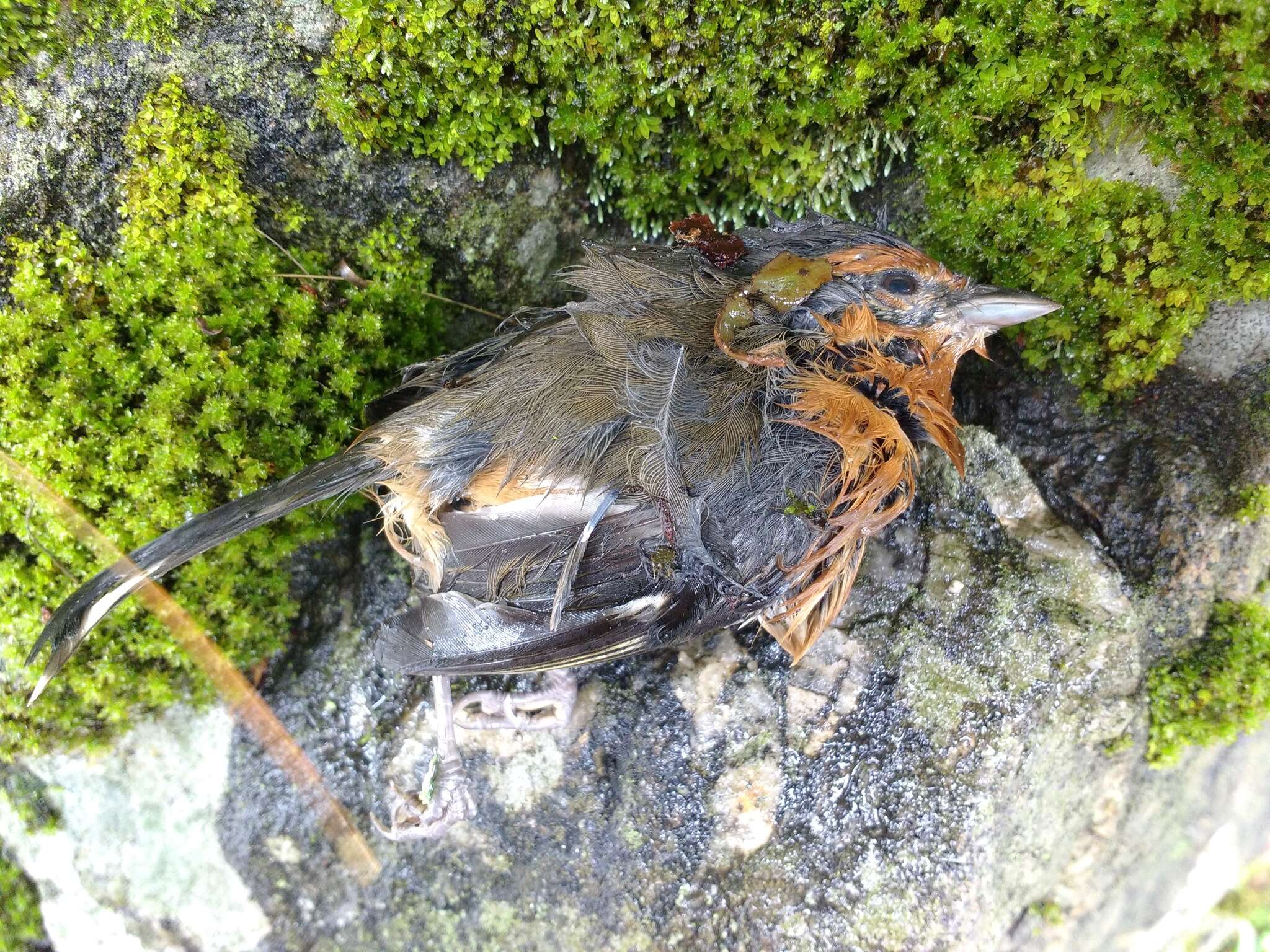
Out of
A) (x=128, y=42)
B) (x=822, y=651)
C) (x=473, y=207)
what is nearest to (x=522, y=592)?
(x=822, y=651)

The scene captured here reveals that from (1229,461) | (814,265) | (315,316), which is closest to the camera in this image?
(814,265)

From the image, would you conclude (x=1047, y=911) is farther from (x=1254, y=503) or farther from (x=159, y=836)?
(x=159, y=836)

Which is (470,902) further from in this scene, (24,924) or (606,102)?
(606,102)

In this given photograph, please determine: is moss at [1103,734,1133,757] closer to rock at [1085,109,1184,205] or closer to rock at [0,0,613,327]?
rock at [1085,109,1184,205]

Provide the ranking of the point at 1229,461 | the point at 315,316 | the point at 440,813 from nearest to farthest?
the point at 1229,461 → the point at 315,316 → the point at 440,813

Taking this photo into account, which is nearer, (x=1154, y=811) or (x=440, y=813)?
→ (x=440, y=813)

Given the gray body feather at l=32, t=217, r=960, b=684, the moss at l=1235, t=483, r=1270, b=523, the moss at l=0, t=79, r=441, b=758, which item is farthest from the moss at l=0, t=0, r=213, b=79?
the moss at l=1235, t=483, r=1270, b=523
